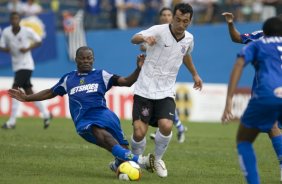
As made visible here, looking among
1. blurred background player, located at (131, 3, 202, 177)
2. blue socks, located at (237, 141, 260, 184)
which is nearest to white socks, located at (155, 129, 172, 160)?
blurred background player, located at (131, 3, 202, 177)

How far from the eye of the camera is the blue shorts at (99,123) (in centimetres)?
1140

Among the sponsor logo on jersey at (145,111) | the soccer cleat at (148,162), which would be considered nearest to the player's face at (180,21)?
the sponsor logo on jersey at (145,111)

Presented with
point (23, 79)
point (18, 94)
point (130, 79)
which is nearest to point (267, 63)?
point (130, 79)

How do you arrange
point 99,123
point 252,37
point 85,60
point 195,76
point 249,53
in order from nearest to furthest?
point 249,53 → point 99,123 → point 85,60 → point 252,37 → point 195,76

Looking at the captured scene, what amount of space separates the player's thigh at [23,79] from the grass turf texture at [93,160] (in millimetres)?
1162

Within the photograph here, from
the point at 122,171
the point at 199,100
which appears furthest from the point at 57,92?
the point at 199,100

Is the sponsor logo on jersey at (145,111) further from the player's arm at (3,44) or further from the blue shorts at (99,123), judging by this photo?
the player's arm at (3,44)

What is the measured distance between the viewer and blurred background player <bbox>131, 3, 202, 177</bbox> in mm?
11625

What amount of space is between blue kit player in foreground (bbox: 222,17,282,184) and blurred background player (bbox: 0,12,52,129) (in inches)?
461

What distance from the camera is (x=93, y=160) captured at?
44.4 ft

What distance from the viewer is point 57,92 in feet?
39.0

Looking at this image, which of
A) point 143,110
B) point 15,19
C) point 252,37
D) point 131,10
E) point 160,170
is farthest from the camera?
point 131,10

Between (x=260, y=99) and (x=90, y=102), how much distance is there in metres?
3.29

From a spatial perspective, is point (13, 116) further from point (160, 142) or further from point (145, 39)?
point (145, 39)
